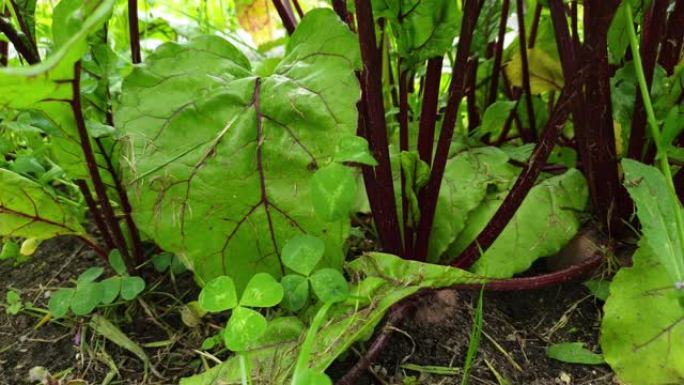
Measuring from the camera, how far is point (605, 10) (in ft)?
2.27

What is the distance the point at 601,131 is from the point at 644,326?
0.27 m

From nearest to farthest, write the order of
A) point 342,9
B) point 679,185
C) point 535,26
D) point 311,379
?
point 311,379 < point 342,9 < point 679,185 < point 535,26

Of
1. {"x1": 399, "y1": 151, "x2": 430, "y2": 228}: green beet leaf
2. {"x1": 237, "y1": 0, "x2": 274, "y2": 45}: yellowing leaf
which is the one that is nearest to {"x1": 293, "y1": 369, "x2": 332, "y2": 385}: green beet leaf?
{"x1": 399, "y1": 151, "x2": 430, "y2": 228}: green beet leaf

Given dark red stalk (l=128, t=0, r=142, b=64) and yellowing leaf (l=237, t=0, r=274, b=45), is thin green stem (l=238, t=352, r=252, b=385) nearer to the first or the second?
dark red stalk (l=128, t=0, r=142, b=64)

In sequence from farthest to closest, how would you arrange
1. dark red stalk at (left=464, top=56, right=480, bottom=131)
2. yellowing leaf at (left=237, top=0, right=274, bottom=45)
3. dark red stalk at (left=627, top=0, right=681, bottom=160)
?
yellowing leaf at (left=237, top=0, right=274, bottom=45) → dark red stalk at (left=464, top=56, right=480, bottom=131) → dark red stalk at (left=627, top=0, right=681, bottom=160)

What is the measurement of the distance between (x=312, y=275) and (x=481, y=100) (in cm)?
73

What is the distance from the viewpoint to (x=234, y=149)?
80 centimetres

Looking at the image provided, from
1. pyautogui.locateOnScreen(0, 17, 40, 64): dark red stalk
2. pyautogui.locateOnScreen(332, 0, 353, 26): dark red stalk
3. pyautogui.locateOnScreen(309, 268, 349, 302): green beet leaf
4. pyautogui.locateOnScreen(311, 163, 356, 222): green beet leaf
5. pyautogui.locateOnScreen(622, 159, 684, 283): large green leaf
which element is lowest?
pyautogui.locateOnScreen(309, 268, 349, 302): green beet leaf

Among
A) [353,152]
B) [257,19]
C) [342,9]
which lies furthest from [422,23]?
[257,19]

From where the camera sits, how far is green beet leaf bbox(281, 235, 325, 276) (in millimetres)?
788

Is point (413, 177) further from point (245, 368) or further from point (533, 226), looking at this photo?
point (245, 368)

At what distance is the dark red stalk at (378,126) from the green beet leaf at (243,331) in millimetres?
236

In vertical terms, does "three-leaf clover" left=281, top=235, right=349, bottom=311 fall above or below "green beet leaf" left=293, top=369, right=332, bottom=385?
above

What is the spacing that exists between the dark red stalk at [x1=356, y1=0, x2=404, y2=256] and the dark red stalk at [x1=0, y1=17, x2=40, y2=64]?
450 mm
